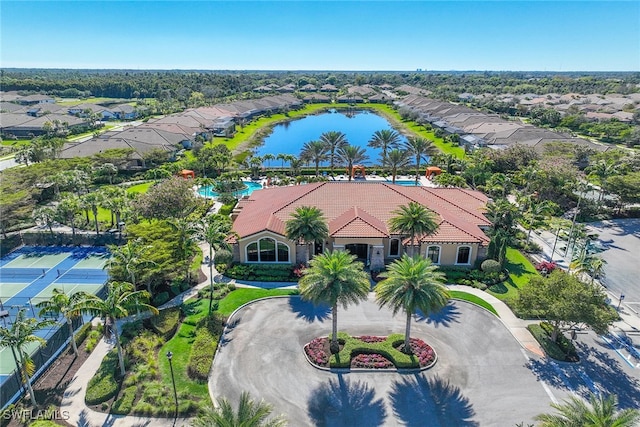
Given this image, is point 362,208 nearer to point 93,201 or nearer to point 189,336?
point 189,336

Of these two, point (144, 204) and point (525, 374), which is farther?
point (144, 204)

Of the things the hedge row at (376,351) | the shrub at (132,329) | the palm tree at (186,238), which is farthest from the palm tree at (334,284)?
the palm tree at (186,238)

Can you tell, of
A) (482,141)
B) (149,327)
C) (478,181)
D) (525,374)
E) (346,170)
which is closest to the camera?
(525,374)

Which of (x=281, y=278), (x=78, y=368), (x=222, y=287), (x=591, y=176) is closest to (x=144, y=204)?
(x=222, y=287)

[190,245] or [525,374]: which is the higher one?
[190,245]

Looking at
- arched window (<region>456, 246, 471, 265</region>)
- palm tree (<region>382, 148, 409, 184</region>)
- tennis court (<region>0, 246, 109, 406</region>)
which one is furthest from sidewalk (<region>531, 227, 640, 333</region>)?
tennis court (<region>0, 246, 109, 406</region>)

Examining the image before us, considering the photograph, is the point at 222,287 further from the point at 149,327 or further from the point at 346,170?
the point at 346,170

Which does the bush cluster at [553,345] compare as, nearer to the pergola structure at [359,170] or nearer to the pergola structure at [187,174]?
the pergola structure at [359,170]

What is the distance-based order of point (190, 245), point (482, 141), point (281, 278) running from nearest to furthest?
point (190, 245) → point (281, 278) → point (482, 141)
